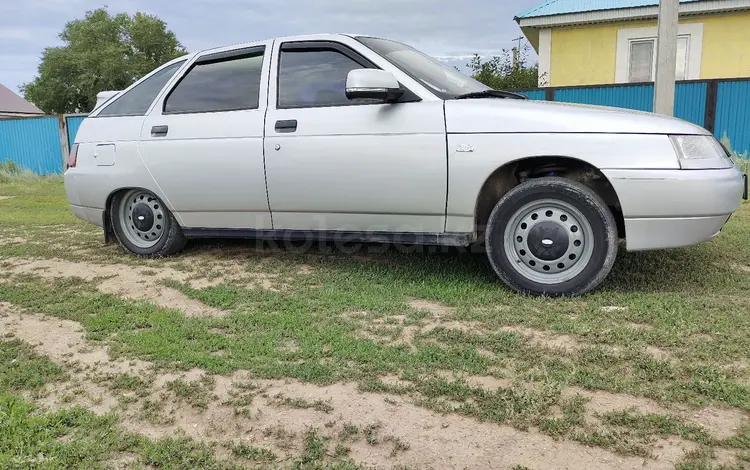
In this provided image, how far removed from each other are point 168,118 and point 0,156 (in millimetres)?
15702

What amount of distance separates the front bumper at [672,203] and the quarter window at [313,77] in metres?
1.92

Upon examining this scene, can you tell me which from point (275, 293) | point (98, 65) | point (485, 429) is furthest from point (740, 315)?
point (98, 65)

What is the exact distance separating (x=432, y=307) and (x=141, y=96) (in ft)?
10.7

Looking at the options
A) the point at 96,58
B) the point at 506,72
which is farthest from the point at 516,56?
the point at 96,58

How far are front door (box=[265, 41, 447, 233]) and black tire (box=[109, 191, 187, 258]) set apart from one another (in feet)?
3.68

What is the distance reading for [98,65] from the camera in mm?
48469

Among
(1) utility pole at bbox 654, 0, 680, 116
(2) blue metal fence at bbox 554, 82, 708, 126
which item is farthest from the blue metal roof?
(1) utility pole at bbox 654, 0, 680, 116

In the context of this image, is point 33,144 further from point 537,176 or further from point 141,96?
point 537,176

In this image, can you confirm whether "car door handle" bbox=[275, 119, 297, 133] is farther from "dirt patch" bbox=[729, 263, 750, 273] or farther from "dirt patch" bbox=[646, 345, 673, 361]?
"dirt patch" bbox=[729, 263, 750, 273]

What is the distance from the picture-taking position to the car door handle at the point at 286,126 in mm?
4438

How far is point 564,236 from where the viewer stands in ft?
12.8

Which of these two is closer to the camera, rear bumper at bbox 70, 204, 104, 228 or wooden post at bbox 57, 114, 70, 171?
rear bumper at bbox 70, 204, 104, 228

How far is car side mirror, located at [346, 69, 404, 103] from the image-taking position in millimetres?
3912

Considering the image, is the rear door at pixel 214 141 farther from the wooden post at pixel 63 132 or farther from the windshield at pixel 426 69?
the wooden post at pixel 63 132
